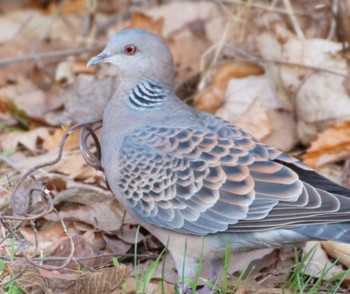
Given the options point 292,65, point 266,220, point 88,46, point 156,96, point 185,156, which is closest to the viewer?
point 266,220

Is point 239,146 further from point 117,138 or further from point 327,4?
point 327,4

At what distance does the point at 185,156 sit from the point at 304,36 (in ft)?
8.08

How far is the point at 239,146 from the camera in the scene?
4102 mm

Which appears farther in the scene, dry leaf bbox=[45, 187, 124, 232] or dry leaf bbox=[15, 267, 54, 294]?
dry leaf bbox=[45, 187, 124, 232]

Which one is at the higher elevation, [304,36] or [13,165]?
[304,36]

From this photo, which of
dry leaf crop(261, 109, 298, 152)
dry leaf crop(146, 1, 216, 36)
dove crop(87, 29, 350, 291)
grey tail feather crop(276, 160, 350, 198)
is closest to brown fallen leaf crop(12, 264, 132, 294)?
dove crop(87, 29, 350, 291)

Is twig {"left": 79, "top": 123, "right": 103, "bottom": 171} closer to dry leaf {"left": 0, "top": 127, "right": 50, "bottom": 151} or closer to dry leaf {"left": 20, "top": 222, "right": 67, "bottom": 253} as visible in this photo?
dry leaf {"left": 20, "top": 222, "right": 67, "bottom": 253}

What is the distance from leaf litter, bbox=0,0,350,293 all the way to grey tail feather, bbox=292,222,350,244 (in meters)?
0.37

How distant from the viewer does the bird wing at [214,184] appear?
382 centimetres

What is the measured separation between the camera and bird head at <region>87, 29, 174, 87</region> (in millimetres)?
4512

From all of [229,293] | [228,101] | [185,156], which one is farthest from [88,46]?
[229,293]

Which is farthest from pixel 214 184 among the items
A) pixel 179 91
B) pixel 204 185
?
pixel 179 91

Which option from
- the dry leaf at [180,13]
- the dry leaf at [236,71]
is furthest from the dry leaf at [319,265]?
the dry leaf at [180,13]

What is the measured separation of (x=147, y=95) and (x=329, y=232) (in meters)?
1.26
